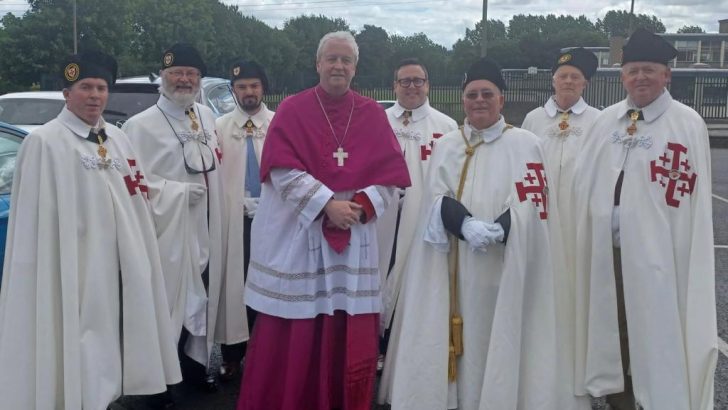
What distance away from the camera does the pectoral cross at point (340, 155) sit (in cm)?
436

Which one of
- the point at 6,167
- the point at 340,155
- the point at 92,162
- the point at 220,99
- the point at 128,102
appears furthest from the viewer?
the point at 220,99

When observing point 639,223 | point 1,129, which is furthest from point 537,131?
point 1,129

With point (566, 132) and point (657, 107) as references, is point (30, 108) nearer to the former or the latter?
point (566, 132)

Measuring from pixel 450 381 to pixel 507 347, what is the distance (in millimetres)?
427

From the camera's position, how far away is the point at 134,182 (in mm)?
4398

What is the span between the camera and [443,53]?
58.1 meters

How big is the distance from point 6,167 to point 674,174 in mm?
4396

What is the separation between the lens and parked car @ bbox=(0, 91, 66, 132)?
980cm

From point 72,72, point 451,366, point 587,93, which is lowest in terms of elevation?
point 451,366

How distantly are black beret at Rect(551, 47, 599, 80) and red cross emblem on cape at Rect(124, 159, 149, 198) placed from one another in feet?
10.5

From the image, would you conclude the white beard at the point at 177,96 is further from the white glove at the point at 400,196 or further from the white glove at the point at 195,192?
the white glove at the point at 400,196

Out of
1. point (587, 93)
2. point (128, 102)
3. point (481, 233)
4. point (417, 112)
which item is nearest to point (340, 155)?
point (481, 233)

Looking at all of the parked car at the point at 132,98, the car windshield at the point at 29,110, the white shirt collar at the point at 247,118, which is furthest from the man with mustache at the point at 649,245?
the car windshield at the point at 29,110

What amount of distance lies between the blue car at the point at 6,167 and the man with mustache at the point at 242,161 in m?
1.45
